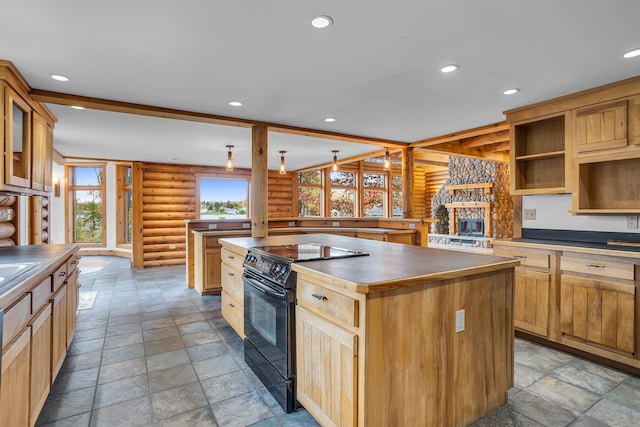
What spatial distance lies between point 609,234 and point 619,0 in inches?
82.8

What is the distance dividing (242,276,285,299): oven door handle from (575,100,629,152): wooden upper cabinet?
301 cm

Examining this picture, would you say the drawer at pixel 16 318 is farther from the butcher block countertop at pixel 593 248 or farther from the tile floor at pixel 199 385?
the butcher block countertop at pixel 593 248

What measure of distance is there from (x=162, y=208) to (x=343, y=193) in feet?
17.8

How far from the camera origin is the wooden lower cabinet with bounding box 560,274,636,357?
2.40 m

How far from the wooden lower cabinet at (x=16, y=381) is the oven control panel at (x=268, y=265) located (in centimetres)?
124

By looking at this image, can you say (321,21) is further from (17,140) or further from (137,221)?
(137,221)

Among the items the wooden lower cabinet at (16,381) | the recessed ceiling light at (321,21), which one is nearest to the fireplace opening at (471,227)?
the recessed ceiling light at (321,21)

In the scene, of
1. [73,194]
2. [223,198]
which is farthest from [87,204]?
[223,198]

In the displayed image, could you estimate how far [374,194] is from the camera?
37.5 feet

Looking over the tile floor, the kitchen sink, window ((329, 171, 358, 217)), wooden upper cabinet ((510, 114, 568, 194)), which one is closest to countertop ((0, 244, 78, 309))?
the kitchen sink

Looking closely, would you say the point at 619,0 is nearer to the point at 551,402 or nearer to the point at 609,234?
the point at 609,234

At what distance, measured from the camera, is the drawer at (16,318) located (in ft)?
4.46

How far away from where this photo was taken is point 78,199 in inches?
335

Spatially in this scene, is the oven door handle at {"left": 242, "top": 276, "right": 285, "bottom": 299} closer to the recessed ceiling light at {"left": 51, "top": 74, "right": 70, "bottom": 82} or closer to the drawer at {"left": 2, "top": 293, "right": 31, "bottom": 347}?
the drawer at {"left": 2, "top": 293, "right": 31, "bottom": 347}
